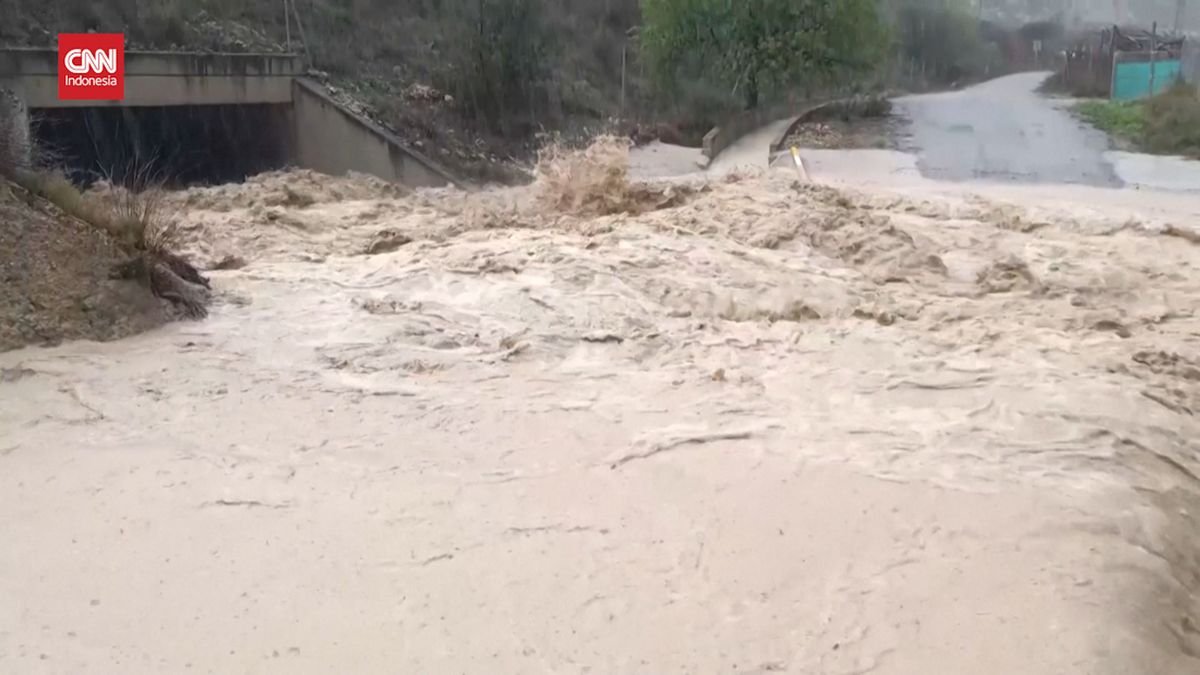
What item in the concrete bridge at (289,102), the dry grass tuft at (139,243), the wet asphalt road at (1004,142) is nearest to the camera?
the dry grass tuft at (139,243)

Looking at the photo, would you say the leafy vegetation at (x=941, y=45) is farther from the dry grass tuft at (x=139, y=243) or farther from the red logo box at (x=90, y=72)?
the dry grass tuft at (x=139, y=243)

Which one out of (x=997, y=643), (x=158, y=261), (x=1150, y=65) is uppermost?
(x=1150, y=65)

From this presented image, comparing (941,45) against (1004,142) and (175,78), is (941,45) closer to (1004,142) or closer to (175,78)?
(1004,142)

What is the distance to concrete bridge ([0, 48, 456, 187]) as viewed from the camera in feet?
57.0

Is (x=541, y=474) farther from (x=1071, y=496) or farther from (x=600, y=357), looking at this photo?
(x=1071, y=496)

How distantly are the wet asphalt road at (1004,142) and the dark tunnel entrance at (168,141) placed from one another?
11637 millimetres

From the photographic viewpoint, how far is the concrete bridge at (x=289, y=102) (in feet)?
57.0

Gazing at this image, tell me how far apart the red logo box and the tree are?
1455cm

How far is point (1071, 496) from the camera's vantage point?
5.87 metres

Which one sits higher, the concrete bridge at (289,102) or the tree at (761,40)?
the tree at (761,40)

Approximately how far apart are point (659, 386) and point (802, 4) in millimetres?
22133

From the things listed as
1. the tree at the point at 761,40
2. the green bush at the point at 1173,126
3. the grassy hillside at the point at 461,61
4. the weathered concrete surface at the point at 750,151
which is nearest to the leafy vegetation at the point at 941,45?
the grassy hillside at the point at 461,61

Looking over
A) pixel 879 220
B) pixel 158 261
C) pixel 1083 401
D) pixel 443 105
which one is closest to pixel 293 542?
pixel 158 261

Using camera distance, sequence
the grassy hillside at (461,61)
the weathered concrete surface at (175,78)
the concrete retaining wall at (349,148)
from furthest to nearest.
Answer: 1. the grassy hillside at (461,61)
2. the concrete retaining wall at (349,148)
3. the weathered concrete surface at (175,78)
